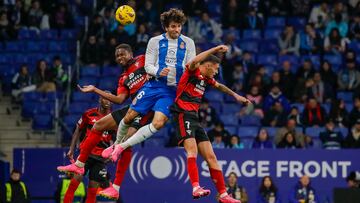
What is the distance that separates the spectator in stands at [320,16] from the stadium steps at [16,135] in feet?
25.3

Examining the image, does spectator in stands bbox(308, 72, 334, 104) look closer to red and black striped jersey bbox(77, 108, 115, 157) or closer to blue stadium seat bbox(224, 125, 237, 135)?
blue stadium seat bbox(224, 125, 237, 135)

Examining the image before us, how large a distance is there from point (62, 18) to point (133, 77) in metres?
12.8

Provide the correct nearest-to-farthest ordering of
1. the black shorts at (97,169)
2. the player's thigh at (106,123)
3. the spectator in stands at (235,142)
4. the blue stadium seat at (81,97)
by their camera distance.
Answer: the player's thigh at (106,123)
the black shorts at (97,169)
the spectator in stands at (235,142)
the blue stadium seat at (81,97)

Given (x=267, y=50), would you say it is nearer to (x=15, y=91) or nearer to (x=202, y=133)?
(x=15, y=91)

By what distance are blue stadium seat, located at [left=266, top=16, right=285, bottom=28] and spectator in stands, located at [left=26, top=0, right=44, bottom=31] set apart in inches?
233

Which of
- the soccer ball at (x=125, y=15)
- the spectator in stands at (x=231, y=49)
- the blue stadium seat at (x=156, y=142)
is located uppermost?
the soccer ball at (x=125, y=15)

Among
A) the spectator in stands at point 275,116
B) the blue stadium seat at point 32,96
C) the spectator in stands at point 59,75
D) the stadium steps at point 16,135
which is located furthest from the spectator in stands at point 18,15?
the spectator in stands at point 275,116

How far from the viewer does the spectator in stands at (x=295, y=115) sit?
2638 centimetres

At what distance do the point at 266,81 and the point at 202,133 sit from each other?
35.8 ft

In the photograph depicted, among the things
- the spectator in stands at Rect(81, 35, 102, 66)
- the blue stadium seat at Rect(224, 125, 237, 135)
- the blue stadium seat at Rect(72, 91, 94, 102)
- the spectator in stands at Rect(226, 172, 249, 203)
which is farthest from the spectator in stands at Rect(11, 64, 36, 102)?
the spectator in stands at Rect(226, 172, 249, 203)

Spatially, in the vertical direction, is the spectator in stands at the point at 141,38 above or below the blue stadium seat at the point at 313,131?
above

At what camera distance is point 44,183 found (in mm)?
24594

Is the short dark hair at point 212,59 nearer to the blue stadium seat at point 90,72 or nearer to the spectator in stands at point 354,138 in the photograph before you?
the spectator in stands at point 354,138

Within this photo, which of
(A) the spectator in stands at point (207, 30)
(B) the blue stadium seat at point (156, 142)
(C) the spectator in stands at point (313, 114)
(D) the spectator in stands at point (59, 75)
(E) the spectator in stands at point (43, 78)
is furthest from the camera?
(A) the spectator in stands at point (207, 30)
